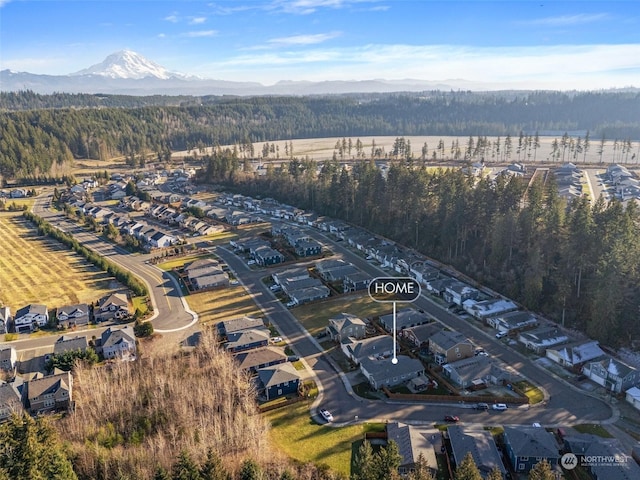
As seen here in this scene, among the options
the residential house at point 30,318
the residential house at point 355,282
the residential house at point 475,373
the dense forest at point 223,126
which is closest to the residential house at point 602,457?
the residential house at point 475,373

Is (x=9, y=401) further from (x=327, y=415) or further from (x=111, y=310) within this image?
(x=327, y=415)

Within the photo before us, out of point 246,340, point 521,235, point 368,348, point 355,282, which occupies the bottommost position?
point 368,348

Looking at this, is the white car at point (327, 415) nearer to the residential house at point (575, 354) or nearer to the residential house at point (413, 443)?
the residential house at point (413, 443)

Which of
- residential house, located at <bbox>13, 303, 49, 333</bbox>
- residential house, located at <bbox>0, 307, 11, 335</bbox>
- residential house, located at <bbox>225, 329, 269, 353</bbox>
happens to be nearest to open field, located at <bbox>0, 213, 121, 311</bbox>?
residential house, located at <bbox>0, 307, 11, 335</bbox>

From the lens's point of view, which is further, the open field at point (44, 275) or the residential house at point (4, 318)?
the open field at point (44, 275)

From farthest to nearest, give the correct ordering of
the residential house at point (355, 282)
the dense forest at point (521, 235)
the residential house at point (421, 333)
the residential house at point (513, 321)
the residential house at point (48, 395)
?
the residential house at point (355, 282) < the residential house at point (513, 321) < the residential house at point (421, 333) < the dense forest at point (521, 235) < the residential house at point (48, 395)

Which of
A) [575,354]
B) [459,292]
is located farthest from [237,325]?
[575,354]
